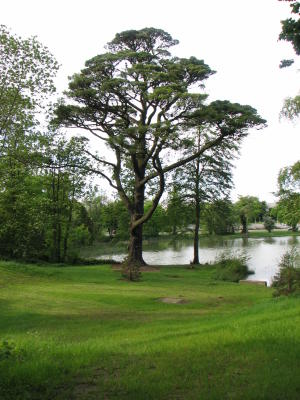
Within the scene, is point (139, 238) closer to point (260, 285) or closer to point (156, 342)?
point (260, 285)

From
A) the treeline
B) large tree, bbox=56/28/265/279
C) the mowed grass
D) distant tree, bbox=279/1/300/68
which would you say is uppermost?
large tree, bbox=56/28/265/279

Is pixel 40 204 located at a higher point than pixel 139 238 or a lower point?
higher

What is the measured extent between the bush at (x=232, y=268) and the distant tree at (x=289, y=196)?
528 centimetres

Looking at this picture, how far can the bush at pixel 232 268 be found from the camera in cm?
2283

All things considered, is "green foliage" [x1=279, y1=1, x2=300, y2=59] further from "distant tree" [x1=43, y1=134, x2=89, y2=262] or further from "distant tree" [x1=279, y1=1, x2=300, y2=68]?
"distant tree" [x1=43, y1=134, x2=89, y2=262]

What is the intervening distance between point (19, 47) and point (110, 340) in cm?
1361

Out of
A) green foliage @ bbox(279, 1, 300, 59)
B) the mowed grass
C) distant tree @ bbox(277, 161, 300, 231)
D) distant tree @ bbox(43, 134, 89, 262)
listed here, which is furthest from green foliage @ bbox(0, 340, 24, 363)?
distant tree @ bbox(43, 134, 89, 262)

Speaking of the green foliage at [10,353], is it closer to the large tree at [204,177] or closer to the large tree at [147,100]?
the large tree at [147,100]

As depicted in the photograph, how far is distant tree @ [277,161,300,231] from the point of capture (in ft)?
58.3

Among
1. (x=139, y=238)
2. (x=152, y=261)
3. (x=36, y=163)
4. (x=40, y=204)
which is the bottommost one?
(x=152, y=261)

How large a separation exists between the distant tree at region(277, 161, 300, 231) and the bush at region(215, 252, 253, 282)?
5.28 m

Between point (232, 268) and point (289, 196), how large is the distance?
712 cm

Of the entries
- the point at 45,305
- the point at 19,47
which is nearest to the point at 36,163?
the point at 19,47

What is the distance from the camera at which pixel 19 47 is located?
16516mm
